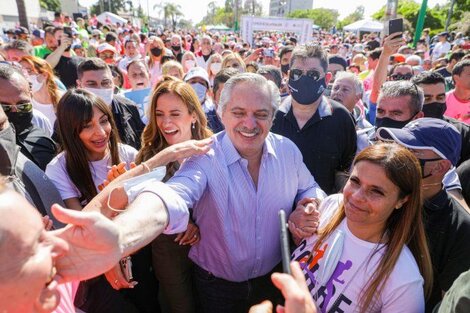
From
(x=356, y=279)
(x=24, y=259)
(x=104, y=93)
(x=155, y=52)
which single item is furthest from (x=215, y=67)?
(x=24, y=259)

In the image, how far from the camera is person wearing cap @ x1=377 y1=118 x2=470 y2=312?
1677 millimetres

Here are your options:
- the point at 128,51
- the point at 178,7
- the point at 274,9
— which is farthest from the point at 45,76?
the point at 274,9

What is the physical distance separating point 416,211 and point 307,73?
1857 mm

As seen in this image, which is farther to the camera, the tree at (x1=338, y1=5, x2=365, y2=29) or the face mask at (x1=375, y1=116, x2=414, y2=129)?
the tree at (x1=338, y1=5, x2=365, y2=29)

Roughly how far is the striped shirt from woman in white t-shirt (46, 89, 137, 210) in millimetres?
824

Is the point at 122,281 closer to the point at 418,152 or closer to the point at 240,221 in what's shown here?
the point at 240,221

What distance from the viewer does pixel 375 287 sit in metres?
1.46

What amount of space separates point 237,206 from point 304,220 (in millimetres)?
389

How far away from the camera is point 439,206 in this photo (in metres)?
1.77

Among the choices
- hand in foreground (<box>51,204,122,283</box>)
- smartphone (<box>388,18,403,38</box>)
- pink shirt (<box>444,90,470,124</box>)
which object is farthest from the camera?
pink shirt (<box>444,90,470,124</box>)

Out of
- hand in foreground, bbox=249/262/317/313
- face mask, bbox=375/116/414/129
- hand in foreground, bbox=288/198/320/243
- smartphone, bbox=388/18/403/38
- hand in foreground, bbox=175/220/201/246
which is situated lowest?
hand in foreground, bbox=175/220/201/246

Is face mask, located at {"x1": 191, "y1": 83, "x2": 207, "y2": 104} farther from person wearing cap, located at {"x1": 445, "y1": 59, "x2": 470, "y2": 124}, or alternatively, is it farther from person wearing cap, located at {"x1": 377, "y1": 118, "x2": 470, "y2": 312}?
person wearing cap, located at {"x1": 445, "y1": 59, "x2": 470, "y2": 124}

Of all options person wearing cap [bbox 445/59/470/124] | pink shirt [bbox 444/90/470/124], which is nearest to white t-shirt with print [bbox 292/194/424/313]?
pink shirt [bbox 444/90/470/124]

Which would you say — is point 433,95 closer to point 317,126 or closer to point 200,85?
point 317,126
